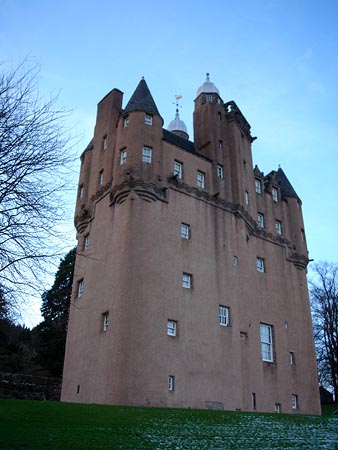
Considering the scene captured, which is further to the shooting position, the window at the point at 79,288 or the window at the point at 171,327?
the window at the point at 79,288

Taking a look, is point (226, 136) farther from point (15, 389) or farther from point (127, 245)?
point (15, 389)

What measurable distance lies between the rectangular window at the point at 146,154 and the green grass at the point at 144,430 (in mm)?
16876

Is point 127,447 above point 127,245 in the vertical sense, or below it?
below

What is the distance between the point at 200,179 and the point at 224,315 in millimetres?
9872

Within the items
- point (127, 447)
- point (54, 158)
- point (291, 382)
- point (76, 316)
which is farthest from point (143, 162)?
point (127, 447)

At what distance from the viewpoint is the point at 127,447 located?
12461 millimetres

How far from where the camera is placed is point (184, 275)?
99.3 feet

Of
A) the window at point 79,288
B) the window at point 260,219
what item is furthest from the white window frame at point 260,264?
the window at point 79,288

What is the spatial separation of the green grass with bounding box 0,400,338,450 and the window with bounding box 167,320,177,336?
7.31 m

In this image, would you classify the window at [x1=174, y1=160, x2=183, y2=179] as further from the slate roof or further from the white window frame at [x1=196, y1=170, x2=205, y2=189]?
the slate roof

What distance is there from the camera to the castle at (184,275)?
27047 mm

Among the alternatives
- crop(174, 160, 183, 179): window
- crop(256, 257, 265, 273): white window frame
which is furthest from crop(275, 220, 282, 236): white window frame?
crop(174, 160, 183, 179): window

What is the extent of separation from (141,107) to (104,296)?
13.5m

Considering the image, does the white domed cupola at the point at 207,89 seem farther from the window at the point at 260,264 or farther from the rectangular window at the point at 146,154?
the window at the point at 260,264
